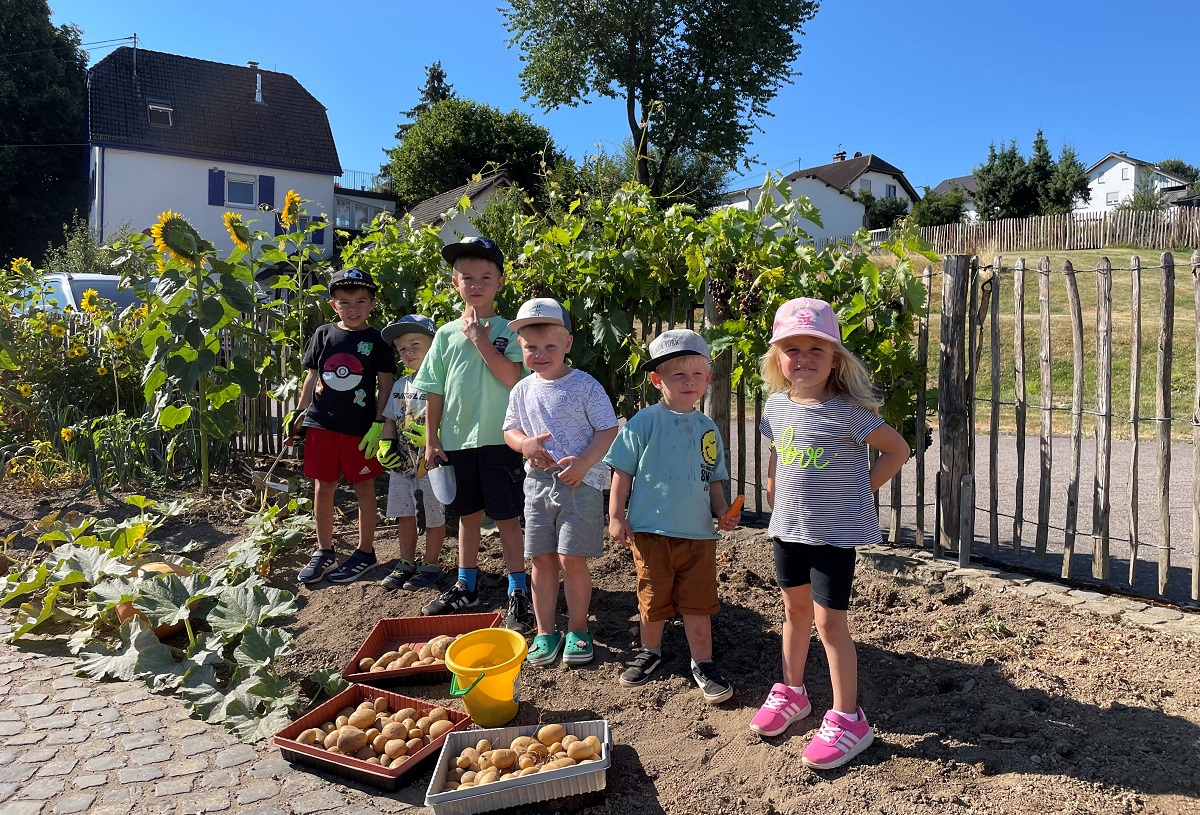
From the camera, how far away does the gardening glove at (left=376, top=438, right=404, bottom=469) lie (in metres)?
4.07

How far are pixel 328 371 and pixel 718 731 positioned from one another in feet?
8.71

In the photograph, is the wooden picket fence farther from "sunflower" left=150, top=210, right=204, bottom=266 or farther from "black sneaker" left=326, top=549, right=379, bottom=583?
"black sneaker" left=326, top=549, right=379, bottom=583

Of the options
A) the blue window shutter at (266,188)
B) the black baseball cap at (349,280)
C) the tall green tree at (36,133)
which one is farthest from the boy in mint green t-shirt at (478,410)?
the tall green tree at (36,133)

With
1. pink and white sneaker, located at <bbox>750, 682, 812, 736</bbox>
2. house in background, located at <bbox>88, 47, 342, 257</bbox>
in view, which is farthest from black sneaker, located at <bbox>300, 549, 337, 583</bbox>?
house in background, located at <bbox>88, 47, 342, 257</bbox>

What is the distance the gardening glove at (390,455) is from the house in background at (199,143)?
22253 millimetres

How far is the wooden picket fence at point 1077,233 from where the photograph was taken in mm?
22922

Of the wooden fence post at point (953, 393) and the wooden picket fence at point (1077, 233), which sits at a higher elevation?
the wooden picket fence at point (1077, 233)

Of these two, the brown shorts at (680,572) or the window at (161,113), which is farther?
the window at (161,113)

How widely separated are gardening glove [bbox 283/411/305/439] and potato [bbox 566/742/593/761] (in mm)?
2542

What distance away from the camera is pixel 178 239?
15.5 feet

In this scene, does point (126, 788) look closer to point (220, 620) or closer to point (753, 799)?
point (220, 620)

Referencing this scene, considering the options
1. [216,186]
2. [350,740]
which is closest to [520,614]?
[350,740]

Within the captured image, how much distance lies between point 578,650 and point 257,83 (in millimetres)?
31403

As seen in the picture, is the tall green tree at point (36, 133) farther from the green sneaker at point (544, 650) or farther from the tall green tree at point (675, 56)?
the green sneaker at point (544, 650)
